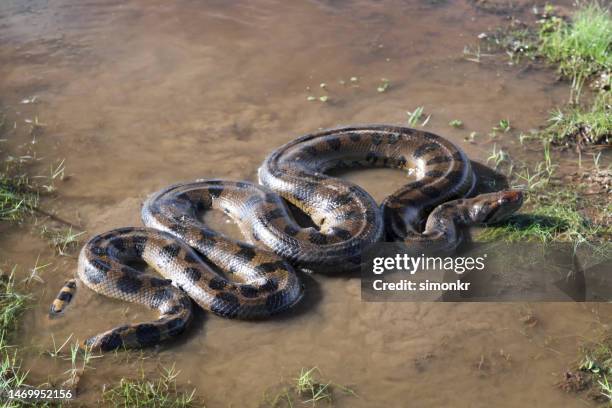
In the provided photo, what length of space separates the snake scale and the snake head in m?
0.01

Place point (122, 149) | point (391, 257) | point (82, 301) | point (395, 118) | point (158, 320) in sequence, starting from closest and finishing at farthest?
point (158, 320) < point (82, 301) < point (391, 257) < point (122, 149) < point (395, 118)

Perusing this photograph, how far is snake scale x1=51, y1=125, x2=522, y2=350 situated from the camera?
7328 mm

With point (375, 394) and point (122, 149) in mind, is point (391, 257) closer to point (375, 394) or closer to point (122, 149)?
point (375, 394)

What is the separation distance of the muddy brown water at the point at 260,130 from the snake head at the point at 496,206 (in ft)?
4.24

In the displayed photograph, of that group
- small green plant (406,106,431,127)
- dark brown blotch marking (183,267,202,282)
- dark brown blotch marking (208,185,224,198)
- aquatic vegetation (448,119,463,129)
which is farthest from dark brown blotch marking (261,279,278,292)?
aquatic vegetation (448,119,463,129)

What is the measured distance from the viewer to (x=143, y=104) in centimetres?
1116

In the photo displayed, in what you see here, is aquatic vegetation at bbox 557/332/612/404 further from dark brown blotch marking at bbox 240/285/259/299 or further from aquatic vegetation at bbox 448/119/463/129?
aquatic vegetation at bbox 448/119/463/129

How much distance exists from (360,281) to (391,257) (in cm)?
46

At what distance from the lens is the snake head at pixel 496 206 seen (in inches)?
335

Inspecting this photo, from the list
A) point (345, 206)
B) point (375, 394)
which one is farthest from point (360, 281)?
point (375, 394)

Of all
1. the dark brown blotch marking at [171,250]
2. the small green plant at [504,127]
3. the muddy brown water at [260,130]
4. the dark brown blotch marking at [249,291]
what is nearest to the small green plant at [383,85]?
the muddy brown water at [260,130]

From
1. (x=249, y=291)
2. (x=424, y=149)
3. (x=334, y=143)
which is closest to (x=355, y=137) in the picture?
(x=334, y=143)

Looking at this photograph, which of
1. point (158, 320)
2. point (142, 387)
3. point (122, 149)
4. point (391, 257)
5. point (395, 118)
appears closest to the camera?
point (142, 387)
